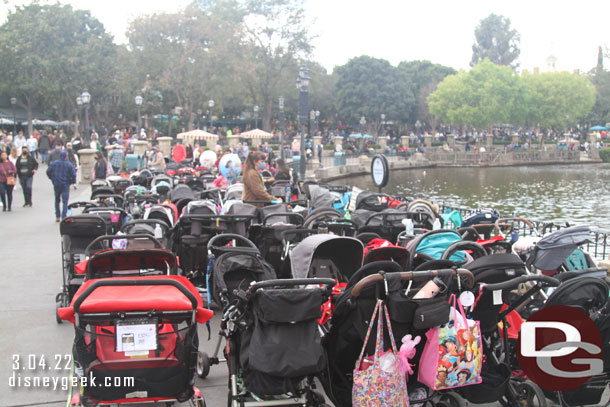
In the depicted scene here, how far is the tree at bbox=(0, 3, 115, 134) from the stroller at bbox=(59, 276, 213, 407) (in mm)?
48012

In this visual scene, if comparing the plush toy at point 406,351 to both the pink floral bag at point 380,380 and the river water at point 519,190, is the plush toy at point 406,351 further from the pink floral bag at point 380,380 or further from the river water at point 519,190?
the river water at point 519,190

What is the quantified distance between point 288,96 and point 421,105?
19773mm

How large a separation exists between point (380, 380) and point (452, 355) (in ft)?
1.76

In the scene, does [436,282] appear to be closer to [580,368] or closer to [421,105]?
[580,368]

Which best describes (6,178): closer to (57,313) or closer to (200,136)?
(57,313)

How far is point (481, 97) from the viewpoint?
59.7 m

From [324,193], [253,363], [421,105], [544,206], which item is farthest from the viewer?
[421,105]

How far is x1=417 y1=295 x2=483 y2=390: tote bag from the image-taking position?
3926 millimetres

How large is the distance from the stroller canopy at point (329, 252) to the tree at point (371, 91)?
62.5 metres

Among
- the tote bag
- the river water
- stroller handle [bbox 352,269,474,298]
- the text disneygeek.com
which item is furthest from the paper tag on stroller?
the river water

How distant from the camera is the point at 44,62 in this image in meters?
46.5

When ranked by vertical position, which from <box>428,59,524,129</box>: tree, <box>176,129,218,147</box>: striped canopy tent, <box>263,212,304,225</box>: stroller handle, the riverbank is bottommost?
the riverbank

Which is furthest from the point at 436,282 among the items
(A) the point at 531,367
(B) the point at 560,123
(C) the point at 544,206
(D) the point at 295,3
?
(B) the point at 560,123

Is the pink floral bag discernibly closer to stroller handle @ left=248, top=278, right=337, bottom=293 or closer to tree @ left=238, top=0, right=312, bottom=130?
stroller handle @ left=248, top=278, right=337, bottom=293
